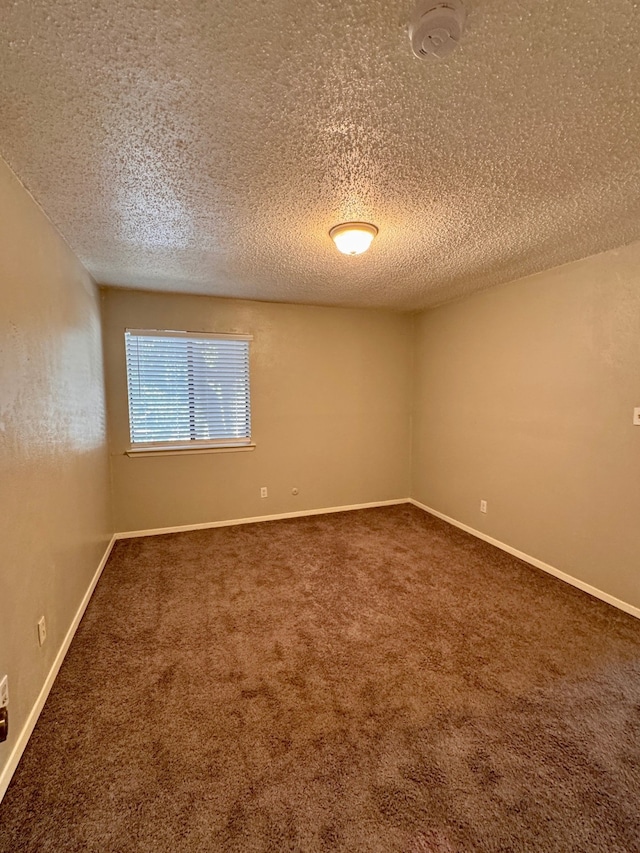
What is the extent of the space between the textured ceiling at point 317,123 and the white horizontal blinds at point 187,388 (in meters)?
1.23

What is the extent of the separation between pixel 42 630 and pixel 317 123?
2408 mm

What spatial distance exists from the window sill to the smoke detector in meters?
→ 3.29

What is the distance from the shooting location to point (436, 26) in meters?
0.91

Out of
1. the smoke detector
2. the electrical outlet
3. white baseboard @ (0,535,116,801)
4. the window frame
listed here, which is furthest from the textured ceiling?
white baseboard @ (0,535,116,801)

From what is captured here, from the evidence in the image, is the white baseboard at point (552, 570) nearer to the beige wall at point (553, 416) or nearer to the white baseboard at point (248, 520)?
the beige wall at point (553, 416)

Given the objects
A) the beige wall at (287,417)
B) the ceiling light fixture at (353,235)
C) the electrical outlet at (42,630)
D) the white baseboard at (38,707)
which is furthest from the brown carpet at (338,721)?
the ceiling light fixture at (353,235)

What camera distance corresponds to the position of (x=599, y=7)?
895 millimetres

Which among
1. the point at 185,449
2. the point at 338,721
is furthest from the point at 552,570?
the point at 185,449

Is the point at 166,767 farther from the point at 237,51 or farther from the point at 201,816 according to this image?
the point at 237,51

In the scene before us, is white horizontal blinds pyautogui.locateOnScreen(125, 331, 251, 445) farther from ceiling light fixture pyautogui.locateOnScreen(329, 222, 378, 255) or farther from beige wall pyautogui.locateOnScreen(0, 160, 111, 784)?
ceiling light fixture pyautogui.locateOnScreen(329, 222, 378, 255)

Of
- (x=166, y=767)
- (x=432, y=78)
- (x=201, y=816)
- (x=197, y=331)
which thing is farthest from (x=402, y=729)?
(x=197, y=331)

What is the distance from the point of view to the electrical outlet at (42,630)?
1.62 m

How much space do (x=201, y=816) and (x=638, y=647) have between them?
91.8 inches

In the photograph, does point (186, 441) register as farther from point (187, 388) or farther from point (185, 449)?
point (187, 388)
